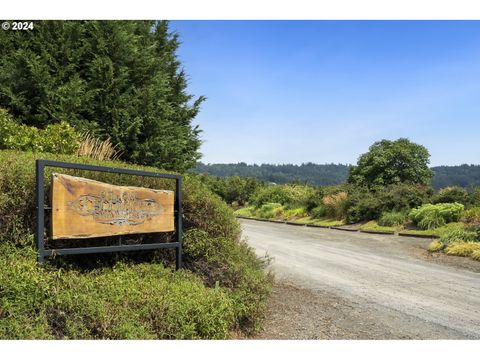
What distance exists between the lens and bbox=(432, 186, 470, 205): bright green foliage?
56.6 feet

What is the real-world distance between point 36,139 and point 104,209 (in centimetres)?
389

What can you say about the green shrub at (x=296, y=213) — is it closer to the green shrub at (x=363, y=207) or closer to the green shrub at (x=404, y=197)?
the green shrub at (x=363, y=207)

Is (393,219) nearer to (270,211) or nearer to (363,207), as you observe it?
(363,207)

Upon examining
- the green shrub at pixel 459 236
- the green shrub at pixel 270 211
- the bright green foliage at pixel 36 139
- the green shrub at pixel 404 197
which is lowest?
the green shrub at pixel 270 211

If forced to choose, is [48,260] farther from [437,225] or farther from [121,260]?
[437,225]

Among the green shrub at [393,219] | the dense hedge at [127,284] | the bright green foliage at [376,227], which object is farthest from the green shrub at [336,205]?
the dense hedge at [127,284]

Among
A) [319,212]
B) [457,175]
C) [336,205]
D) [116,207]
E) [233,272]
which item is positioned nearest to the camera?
[116,207]

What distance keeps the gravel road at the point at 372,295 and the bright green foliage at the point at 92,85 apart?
15.8 feet

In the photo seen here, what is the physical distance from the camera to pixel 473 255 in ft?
34.9

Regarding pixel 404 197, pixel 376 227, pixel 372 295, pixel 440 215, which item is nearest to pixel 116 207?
pixel 372 295

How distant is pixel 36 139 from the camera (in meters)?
7.80

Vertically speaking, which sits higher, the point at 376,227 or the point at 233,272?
the point at 233,272

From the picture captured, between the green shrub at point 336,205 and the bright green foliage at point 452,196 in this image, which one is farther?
the green shrub at point 336,205

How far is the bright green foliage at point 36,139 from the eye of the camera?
7480 mm
